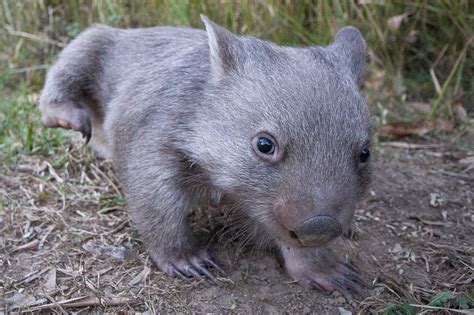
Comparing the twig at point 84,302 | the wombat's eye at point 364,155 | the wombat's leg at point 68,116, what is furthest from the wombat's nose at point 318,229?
the wombat's leg at point 68,116

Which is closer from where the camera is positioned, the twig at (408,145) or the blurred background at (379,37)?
the twig at (408,145)

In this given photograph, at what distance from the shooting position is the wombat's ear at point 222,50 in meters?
3.44

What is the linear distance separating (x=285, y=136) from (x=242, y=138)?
252mm

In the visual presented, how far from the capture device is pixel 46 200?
419 cm

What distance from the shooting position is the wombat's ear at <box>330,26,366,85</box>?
363 cm

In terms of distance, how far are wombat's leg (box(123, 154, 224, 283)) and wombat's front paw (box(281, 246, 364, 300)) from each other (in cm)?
44

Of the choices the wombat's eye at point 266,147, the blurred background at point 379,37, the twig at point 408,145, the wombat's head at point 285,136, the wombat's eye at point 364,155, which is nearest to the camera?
the wombat's head at point 285,136

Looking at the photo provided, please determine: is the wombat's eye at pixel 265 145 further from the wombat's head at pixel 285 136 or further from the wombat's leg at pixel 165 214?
the wombat's leg at pixel 165 214

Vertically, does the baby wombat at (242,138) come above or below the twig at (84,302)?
above

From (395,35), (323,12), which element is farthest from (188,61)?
(395,35)

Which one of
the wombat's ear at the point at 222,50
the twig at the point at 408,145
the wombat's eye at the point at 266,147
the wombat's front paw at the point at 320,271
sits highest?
the wombat's ear at the point at 222,50

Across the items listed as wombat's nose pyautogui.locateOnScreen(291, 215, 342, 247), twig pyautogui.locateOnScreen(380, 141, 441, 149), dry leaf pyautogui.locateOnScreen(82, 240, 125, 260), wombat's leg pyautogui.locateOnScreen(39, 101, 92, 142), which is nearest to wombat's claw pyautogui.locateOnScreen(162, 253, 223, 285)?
dry leaf pyautogui.locateOnScreen(82, 240, 125, 260)

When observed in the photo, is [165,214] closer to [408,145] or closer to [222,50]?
[222,50]

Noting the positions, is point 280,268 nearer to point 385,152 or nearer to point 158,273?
point 158,273
